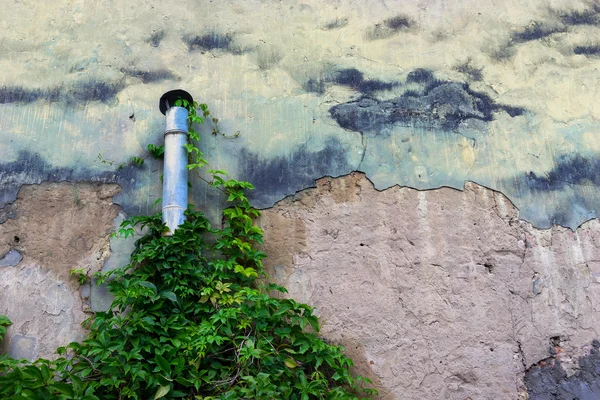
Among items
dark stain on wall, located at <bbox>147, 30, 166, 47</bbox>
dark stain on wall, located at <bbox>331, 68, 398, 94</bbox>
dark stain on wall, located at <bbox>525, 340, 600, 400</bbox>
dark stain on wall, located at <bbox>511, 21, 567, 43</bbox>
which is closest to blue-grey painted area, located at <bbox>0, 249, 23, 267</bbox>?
dark stain on wall, located at <bbox>147, 30, 166, 47</bbox>

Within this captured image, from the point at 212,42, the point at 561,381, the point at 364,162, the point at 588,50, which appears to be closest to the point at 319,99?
the point at 364,162

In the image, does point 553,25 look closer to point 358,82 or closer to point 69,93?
point 358,82

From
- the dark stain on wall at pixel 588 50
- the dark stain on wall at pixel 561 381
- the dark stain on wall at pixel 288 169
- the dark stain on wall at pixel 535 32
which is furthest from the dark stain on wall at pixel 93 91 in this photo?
the dark stain on wall at pixel 588 50

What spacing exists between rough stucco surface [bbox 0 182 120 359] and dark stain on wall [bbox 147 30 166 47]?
0.93 metres

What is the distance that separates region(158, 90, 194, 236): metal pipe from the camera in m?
2.95

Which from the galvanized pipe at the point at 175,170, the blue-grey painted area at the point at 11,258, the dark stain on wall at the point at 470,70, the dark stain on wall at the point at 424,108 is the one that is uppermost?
the dark stain on wall at the point at 470,70

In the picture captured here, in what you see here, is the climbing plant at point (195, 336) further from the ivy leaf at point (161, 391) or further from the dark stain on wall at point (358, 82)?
the dark stain on wall at point (358, 82)

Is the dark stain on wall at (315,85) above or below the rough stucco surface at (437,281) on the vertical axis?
above

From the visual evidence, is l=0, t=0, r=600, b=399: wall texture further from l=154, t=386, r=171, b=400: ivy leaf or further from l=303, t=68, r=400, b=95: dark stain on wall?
l=154, t=386, r=171, b=400: ivy leaf

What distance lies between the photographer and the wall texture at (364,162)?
294 centimetres

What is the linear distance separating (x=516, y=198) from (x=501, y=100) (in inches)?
25.5

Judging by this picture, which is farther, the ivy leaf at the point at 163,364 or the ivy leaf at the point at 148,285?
the ivy leaf at the point at 148,285

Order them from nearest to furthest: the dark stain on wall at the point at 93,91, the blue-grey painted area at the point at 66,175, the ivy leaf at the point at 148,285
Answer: the ivy leaf at the point at 148,285, the blue-grey painted area at the point at 66,175, the dark stain on wall at the point at 93,91

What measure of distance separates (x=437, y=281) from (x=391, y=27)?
1.60 metres
